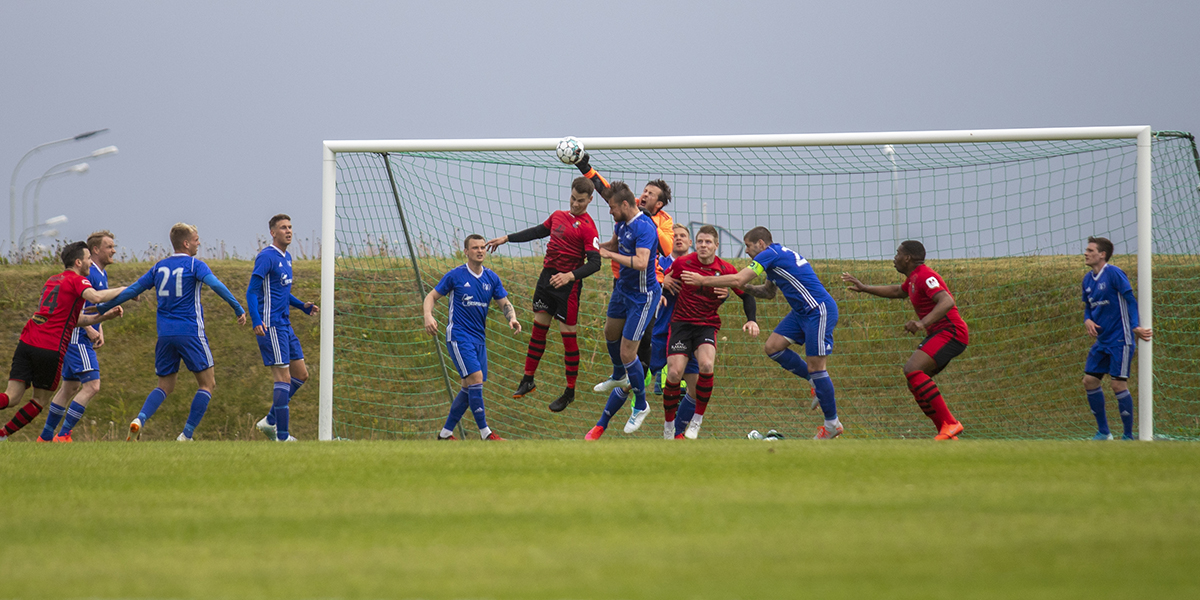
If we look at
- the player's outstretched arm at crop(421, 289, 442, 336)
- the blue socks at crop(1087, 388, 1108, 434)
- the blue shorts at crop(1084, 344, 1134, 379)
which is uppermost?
the player's outstretched arm at crop(421, 289, 442, 336)

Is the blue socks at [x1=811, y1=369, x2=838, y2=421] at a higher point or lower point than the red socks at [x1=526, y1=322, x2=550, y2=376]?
lower

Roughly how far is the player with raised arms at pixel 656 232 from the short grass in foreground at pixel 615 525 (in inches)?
141

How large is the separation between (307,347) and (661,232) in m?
6.74

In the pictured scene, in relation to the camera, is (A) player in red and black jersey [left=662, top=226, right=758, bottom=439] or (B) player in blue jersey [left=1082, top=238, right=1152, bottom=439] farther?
(B) player in blue jersey [left=1082, top=238, right=1152, bottom=439]

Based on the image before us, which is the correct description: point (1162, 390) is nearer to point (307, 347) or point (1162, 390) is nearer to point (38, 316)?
point (307, 347)

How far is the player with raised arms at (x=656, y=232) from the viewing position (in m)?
9.27

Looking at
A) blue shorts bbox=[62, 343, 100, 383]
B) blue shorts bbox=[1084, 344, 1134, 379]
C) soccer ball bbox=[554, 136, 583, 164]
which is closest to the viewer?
blue shorts bbox=[62, 343, 100, 383]

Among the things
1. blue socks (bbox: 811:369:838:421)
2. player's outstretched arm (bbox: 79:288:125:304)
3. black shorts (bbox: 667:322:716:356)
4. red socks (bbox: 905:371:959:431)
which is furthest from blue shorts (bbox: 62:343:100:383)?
red socks (bbox: 905:371:959:431)

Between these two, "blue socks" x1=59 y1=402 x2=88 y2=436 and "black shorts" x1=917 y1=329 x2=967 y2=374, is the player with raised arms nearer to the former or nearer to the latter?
"black shorts" x1=917 y1=329 x2=967 y2=374

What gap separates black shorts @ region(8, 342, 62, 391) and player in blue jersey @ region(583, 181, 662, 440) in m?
4.77

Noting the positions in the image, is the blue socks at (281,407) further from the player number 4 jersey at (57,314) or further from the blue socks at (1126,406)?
the blue socks at (1126,406)

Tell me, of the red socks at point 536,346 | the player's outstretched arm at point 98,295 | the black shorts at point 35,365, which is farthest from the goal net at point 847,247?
the black shorts at point 35,365

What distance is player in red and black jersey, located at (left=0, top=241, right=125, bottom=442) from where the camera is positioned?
881cm

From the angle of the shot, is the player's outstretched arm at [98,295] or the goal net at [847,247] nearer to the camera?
the player's outstretched arm at [98,295]
